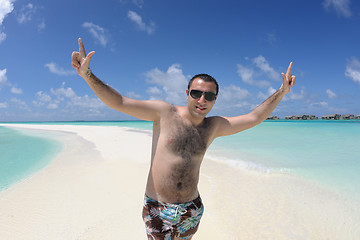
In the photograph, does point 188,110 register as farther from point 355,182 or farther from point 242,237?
point 355,182

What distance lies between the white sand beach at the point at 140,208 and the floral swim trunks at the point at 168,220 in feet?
5.98

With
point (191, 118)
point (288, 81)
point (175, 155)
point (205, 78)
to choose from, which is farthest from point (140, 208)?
point (288, 81)

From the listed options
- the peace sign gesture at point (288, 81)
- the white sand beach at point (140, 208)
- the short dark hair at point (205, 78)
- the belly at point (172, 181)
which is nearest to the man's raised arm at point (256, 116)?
the peace sign gesture at point (288, 81)

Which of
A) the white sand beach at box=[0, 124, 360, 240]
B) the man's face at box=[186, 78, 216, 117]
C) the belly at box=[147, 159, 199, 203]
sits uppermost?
the man's face at box=[186, 78, 216, 117]

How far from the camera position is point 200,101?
1926 mm

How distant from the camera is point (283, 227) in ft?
12.4

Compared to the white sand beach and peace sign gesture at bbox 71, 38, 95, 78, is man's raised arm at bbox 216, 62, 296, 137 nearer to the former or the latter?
peace sign gesture at bbox 71, 38, 95, 78

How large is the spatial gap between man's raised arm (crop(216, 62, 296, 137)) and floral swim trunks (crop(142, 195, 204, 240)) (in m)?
0.87

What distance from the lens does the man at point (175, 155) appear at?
1.82m

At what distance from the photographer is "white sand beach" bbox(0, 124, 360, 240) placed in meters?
3.56

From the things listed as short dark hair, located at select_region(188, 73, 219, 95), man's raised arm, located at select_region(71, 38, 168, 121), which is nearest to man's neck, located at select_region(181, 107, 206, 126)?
short dark hair, located at select_region(188, 73, 219, 95)

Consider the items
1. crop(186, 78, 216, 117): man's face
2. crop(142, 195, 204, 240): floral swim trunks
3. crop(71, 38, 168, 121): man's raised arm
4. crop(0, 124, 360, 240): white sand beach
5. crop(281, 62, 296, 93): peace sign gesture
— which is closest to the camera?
crop(71, 38, 168, 121): man's raised arm

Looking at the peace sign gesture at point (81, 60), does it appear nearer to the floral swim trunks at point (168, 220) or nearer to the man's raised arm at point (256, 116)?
the floral swim trunks at point (168, 220)

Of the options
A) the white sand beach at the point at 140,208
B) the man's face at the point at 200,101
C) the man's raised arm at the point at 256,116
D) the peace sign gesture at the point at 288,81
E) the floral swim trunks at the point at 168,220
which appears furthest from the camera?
the white sand beach at the point at 140,208
